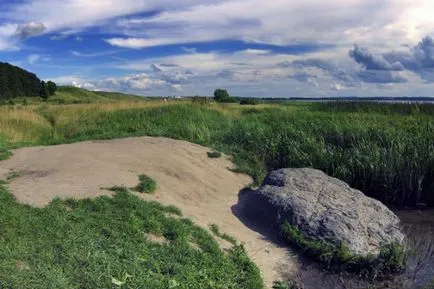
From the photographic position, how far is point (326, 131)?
612 inches

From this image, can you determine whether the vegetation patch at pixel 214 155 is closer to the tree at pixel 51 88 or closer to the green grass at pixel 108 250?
the green grass at pixel 108 250

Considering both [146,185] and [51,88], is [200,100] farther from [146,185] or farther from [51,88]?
[51,88]

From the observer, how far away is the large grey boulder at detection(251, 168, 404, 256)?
9062mm

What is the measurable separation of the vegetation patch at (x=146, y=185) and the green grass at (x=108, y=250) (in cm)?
101

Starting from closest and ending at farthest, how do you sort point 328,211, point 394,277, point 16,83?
point 394,277 < point 328,211 < point 16,83

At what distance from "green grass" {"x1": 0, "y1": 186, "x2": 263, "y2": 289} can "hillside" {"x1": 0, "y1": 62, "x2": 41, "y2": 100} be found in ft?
251

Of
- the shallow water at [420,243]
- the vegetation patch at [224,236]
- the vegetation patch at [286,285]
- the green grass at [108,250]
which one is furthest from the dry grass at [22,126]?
the vegetation patch at [286,285]

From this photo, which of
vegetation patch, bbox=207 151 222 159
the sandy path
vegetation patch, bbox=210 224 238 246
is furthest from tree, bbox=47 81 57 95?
vegetation patch, bbox=210 224 238 246

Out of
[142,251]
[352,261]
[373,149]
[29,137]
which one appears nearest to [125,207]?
[142,251]

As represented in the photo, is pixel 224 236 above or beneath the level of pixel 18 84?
beneath

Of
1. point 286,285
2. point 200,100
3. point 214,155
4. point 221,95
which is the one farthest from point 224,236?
point 221,95

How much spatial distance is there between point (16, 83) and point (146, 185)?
83.0 m

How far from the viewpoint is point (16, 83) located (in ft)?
282

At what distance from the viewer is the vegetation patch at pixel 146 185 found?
9680 millimetres
